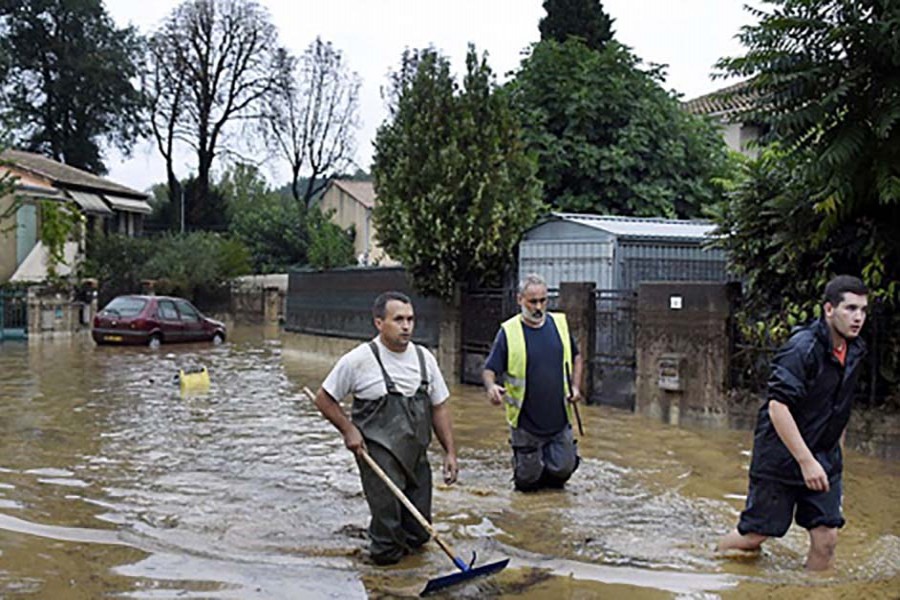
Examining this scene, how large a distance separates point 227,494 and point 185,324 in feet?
66.1

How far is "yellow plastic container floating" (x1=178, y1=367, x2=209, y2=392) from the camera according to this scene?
17109mm

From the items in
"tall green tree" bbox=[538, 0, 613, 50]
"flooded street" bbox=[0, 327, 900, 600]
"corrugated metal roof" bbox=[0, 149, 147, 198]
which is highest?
"tall green tree" bbox=[538, 0, 613, 50]

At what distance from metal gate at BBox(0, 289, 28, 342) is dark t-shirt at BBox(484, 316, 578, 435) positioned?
2553 cm

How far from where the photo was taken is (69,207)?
37250mm

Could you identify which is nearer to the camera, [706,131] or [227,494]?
[227,494]

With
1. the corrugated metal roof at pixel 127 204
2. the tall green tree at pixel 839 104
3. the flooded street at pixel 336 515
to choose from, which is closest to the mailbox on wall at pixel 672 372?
the flooded street at pixel 336 515

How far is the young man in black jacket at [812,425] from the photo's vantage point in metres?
5.59

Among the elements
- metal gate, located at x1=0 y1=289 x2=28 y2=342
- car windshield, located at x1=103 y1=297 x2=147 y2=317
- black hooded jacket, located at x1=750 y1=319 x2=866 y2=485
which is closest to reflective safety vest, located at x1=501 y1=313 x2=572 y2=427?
black hooded jacket, located at x1=750 y1=319 x2=866 y2=485

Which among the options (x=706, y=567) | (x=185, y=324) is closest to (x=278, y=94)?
(x=185, y=324)

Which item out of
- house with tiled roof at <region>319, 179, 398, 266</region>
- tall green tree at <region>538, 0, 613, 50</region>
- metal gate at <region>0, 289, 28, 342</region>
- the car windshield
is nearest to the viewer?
the car windshield

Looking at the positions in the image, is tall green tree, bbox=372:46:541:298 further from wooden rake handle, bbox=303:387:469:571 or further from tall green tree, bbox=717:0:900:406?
wooden rake handle, bbox=303:387:469:571

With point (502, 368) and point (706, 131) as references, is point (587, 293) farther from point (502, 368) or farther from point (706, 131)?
point (706, 131)

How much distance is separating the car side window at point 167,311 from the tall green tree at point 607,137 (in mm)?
10918

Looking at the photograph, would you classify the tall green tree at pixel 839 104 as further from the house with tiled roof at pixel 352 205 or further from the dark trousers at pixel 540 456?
the house with tiled roof at pixel 352 205
